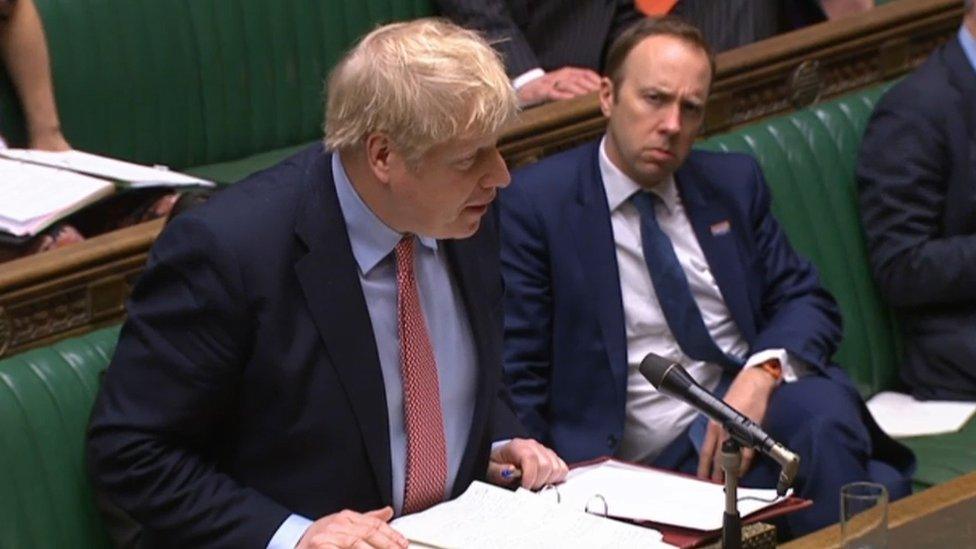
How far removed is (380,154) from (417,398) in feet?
1.06

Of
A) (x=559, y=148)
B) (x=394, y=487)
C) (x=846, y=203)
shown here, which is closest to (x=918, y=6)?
(x=846, y=203)

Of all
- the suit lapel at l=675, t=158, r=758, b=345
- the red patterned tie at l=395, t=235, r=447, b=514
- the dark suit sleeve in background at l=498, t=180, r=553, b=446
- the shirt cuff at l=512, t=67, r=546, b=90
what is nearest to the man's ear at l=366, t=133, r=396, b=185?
the red patterned tie at l=395, t=235, r=447, b=514

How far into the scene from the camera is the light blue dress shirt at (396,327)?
232 centimetres

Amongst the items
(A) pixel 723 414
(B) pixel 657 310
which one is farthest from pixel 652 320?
(A) pixel 723 414

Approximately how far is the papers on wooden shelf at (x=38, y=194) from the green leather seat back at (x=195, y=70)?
47 cm

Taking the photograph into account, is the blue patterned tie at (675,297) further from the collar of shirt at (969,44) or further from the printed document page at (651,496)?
the collar of shirt at (969,44)

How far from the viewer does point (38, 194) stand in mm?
3035

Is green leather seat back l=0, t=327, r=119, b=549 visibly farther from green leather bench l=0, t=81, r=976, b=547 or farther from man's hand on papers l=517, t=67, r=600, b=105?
man's hand on papers l=517, t=67, r=600, b=105

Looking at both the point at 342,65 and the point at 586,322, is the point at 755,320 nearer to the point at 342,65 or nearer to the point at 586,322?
the point at 586,322

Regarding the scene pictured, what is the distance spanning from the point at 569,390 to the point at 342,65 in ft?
3.29

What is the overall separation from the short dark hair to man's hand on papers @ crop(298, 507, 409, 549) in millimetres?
1211

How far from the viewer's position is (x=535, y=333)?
3.07 m

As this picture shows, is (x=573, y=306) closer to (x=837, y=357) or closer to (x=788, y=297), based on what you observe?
(x=788, y=297)

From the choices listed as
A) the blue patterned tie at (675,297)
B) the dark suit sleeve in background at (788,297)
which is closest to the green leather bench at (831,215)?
the dark suit sleeve in background at (788,297)
